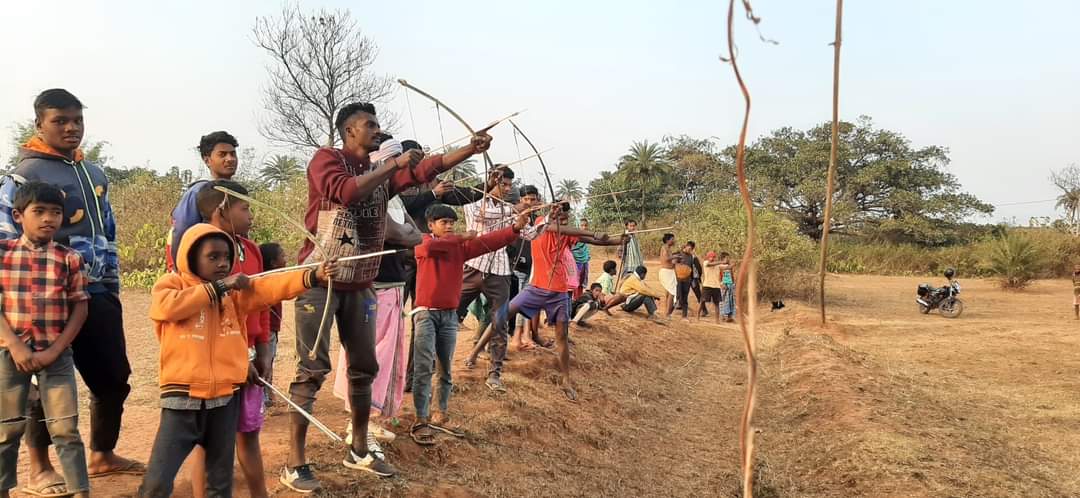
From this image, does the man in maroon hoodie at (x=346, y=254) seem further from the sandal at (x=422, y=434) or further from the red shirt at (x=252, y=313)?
the sandal at (x=422, y=434)

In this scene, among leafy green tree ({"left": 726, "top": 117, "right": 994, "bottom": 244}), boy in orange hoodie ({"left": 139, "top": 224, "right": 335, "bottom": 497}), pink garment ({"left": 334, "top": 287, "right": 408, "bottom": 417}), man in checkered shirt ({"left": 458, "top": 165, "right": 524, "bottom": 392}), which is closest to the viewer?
boy in orange hoodie ({"left": 139, "top": 224, "right": 335, "bottom": 497})

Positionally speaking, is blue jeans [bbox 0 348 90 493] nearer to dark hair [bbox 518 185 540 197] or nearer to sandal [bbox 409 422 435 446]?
sandal [bbox 409 422 435 446]

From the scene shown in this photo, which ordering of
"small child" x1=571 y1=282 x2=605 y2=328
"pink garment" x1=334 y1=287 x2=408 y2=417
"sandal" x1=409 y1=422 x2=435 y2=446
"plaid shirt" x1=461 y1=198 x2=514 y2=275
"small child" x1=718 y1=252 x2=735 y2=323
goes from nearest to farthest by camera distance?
"pink garment" x1=334 y1=287 x2=408 y2=417, "sandal" x1=409 y1=422 x2=435 y2=446, "plaid shirt" x1=461 y1=198 x2=514 y2=275, "small child" x1=571 y1=282 x2=605 y2=328, "small child" x1=718 y1=252 x2=735 y2=323

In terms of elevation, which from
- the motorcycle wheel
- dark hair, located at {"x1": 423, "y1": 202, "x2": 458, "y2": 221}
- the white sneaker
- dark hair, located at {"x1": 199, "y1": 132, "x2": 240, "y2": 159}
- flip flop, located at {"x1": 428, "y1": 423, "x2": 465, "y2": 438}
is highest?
dark hair, located at {"x1": 199, "y1": 132, "x2": 240, "y2": 159}

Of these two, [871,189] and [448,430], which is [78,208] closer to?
[448,430]

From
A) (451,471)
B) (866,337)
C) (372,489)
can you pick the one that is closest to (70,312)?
(372,489)

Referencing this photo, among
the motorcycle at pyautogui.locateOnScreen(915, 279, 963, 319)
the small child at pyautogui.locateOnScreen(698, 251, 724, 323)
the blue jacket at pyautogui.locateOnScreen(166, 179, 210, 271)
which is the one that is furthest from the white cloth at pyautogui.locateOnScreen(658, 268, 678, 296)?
the blue jacket at pyautogui.locateOnScreen(166, 179, 210, 271)

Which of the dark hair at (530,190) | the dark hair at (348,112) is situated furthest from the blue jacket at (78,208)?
the dark hair at (530,190)

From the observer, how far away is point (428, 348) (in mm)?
5160

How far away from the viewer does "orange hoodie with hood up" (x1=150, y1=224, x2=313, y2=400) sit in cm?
301

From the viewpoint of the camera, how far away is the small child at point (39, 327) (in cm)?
337

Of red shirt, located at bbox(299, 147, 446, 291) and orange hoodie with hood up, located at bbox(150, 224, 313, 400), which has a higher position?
red shirt, located at bbox(299, 147, 446, 291)

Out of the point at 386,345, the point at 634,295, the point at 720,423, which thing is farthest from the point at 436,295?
the point at 634,295

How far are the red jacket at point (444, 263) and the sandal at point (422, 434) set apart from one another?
0.82m
